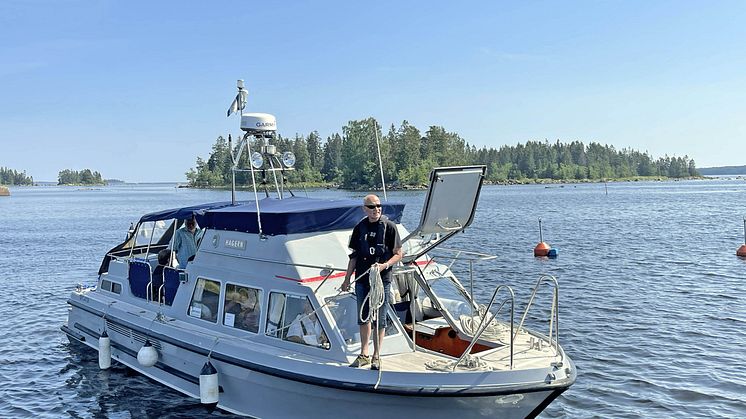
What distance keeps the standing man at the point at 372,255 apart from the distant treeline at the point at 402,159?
4757 cm

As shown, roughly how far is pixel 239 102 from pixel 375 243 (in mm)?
5180

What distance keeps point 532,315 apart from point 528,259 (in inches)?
419

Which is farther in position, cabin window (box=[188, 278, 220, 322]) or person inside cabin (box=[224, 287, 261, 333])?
cabin window (box=[188, 278, 220, 322])

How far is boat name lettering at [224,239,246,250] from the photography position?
9.73 m

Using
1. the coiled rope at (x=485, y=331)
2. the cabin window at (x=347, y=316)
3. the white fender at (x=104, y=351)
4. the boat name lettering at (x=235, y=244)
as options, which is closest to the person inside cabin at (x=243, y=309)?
the boat name lettering at (x=235, y=244)

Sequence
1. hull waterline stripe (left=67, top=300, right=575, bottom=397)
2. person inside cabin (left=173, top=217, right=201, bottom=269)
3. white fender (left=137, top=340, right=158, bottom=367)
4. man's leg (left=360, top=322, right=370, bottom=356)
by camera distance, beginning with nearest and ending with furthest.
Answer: hull waterline stripe (left=67, top=300, right=575, bottom=397) < man's leg (left=360, top=322, right=370, bottom=356) < white fender (left=137, top=340, right=158, bottom=367) < person inside cabin (left=173, top=217, right=201, bottom=269)

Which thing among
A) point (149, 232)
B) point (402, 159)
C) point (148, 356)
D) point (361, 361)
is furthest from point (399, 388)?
point (402, 159)

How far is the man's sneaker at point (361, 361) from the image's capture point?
305 inches

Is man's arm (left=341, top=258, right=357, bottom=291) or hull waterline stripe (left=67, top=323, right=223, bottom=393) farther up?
man's arm (left=341, top=258, right=357, bottom=291)

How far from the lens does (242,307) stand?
9.50m

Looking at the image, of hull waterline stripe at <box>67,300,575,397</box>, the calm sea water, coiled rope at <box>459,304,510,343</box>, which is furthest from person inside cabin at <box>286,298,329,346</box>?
coiled rope at <box>459,304,510,343</box>

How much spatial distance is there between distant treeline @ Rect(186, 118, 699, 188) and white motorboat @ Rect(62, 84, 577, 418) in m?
44.6

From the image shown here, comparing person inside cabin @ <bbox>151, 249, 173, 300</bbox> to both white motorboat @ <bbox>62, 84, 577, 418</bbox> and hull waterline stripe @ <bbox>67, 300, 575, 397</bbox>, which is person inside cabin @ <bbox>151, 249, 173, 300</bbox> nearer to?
white motorboat @ <bbox>62, 84, 577, 418</bbox>

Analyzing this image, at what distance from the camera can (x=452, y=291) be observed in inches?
395
